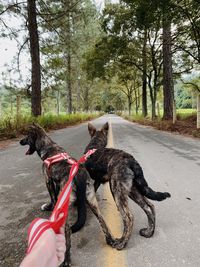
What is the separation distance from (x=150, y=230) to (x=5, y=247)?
145cm

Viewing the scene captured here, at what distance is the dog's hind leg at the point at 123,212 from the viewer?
2150 millimetres

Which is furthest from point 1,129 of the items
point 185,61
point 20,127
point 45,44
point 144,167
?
point 185,61

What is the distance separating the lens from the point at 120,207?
224cm

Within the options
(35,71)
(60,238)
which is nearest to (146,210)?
(60,238)

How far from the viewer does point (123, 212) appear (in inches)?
87.0

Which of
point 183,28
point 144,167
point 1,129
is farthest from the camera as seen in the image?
point 183,28

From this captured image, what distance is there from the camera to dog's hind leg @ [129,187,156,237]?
92.2 inches

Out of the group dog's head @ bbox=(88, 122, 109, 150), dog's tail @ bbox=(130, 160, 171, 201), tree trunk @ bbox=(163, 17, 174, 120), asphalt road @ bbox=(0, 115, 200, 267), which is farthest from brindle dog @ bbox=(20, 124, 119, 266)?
tree trunk @ bbox=(163, 17, 174, 120)

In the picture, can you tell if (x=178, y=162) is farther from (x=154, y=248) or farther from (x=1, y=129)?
(x=1, y=129)

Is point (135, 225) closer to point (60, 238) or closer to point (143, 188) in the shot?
point (143, 188)

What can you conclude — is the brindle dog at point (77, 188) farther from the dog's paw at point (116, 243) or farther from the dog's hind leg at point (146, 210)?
the dog's hind leg at point (146, 210)

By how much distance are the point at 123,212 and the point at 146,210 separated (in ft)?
1.23

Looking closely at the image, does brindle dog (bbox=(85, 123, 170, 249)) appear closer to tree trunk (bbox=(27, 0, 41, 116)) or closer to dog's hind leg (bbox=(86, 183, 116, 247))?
dog's hind leg (bbox=(86, 183, 116, 247))

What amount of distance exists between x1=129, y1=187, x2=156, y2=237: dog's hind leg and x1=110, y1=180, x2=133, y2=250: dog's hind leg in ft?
0.82
